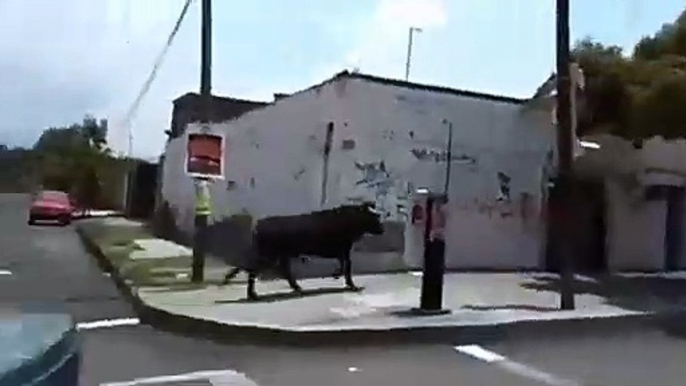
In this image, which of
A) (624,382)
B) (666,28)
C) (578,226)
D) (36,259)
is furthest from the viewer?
(666,28)

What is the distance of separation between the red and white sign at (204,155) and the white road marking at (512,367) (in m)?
7.15

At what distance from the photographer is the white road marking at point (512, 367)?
11.4 m

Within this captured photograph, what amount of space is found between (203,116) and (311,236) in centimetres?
327

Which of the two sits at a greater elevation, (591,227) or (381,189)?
(381,189)

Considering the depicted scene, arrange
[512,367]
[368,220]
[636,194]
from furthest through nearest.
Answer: [636,194]
[368,220]
[512,367]

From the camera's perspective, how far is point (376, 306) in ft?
52.9

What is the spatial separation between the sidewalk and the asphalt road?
39 centimetres

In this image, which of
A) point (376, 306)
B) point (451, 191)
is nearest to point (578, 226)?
point (451, 191)

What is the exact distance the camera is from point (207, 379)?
11234mm

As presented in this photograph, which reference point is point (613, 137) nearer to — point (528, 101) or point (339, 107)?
point (528, 101)

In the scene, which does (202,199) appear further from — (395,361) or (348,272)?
(395,361)

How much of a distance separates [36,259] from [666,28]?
670 inches

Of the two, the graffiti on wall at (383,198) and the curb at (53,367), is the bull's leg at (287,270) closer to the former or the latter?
the graffiti on wall at (383,198)

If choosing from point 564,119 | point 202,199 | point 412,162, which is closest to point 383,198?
point 412,162
